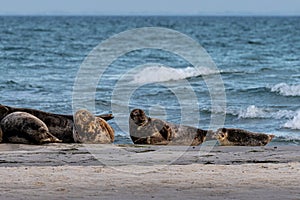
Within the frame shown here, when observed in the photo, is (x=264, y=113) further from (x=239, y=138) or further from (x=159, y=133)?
(x=159, y=133)

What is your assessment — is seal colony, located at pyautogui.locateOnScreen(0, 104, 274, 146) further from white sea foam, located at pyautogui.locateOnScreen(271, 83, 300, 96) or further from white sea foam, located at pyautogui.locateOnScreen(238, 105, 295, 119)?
white sea foam, located at pyautogui.locateOnScreen(271, 83, 300, 96)

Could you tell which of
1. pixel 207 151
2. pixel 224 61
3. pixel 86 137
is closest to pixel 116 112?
pixel 86 137

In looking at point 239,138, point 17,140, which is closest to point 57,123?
point 17,140

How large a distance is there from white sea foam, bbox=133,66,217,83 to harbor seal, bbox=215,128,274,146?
11.2m

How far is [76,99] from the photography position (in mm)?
17812

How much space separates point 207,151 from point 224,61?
2371 centimetres

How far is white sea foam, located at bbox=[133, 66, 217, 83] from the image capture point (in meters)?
23.7

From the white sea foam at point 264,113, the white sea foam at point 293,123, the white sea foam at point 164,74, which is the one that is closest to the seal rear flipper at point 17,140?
the white sea foam at point 293,123

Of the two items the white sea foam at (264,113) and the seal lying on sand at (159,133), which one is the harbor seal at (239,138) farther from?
the white sea foam at (264,113)

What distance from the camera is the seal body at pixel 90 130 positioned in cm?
1110

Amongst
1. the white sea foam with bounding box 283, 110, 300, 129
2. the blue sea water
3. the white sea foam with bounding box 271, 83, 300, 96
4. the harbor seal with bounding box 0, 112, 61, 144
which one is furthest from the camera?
the white sea foam with bounding box 271, 83, 300, 96

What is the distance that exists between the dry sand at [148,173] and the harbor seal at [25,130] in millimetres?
682

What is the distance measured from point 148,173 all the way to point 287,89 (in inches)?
495

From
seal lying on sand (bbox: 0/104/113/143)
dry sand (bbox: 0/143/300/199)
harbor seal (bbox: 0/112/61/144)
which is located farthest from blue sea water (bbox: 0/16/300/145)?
dry sand (bbox: 0/143/300/199)
